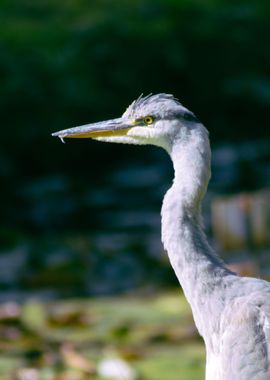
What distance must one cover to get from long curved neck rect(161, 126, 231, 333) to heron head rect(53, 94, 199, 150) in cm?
5

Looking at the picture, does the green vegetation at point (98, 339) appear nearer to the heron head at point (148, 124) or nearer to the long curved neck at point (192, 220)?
the long curved neck at point (192, 220)

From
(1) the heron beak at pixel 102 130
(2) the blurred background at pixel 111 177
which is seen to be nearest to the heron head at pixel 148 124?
(1) the heron beak at pixel 102 130

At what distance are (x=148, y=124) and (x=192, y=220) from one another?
376 millimetres

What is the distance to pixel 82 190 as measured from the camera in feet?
31.6

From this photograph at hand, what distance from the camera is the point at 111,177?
32.4 feet

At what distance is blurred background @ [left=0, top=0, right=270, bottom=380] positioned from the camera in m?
6.11

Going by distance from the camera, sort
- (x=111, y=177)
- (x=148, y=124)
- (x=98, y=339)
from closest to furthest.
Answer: (x=148, y=124) < (x=98, y=339) < (x=111, y=177)

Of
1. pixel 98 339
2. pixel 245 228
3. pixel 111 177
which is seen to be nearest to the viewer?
pixel 98 339

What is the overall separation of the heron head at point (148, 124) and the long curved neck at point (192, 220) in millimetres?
46

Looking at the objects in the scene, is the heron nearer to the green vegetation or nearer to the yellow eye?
the yellow eye

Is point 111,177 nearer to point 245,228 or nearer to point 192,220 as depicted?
point 245,228

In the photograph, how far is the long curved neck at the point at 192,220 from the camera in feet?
13.1

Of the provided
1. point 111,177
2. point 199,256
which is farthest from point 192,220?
point 111,177

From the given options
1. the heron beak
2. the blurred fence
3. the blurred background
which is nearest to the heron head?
the heron beak
